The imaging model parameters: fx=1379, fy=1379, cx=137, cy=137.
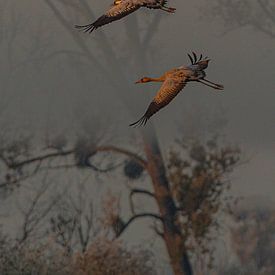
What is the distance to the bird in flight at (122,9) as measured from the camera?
47.8 ft

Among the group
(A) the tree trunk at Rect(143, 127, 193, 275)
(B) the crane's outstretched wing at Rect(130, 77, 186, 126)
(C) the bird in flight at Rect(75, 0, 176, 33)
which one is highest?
(A) the tree trunk at Rect(143, 127, 193, 275)

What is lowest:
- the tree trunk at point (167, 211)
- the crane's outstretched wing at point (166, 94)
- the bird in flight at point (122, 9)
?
the crane's outstretched wing at point (166, 94)

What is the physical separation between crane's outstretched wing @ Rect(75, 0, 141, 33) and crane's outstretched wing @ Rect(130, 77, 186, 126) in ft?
3.24

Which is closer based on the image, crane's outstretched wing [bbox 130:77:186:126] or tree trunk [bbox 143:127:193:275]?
crane's outstretched wing [bbox 130:77:186:126]

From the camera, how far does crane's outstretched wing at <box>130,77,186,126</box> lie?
15.3m

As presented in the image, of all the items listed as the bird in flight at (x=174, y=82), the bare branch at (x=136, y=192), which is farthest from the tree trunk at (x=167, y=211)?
the bird in flight at (x=174, y=82)

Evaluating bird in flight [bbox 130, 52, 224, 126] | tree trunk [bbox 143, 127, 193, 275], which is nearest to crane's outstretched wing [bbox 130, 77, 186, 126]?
bird in flight [bbox 130, 52, 224, 126]

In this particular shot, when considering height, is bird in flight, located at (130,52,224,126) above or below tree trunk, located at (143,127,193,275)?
below

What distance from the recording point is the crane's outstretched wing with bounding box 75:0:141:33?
49.4 ft

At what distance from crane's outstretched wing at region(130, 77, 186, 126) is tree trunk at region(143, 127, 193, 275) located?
29.5 metres

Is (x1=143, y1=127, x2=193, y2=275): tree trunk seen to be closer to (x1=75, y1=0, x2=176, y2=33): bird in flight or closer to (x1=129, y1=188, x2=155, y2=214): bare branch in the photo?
(x1=129, y1=188, x2=155, y2=214): bare branch

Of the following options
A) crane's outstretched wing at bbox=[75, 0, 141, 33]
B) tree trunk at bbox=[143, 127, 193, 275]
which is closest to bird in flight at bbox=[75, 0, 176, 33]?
crane's outstretched wing at bbox=[75, 0, 141, 33]

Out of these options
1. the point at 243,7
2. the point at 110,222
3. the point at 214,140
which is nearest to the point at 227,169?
the point at 214,140

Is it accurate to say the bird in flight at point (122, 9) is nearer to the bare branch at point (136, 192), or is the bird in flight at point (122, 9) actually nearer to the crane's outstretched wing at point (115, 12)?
→ the crane's outstretched wing at point (115, 12)
